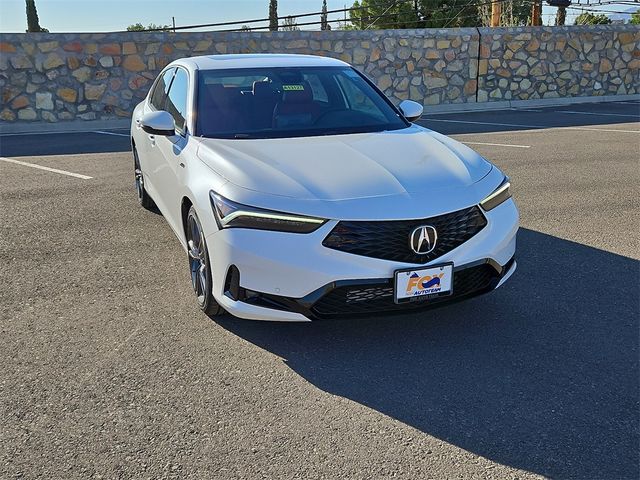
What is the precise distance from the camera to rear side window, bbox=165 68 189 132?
15.5 feet

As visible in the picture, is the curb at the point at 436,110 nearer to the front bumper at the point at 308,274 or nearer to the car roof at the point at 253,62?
the car roof at the point at 253,62

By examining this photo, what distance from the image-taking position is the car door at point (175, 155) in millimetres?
4383

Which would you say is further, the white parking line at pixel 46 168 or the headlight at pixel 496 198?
the white parking line at pixel 46 168

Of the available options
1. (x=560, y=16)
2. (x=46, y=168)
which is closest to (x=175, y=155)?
(x=46, y=168)

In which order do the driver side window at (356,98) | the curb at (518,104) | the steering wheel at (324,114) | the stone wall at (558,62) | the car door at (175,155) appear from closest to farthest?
1. the car door at (175,155)
2. the steering wheel at (324,114)
3. the driver side window at (356,98)
4. the curb at (518,104)
5. the stone wall at (558,62)

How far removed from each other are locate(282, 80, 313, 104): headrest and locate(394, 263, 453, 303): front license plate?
1.97 m

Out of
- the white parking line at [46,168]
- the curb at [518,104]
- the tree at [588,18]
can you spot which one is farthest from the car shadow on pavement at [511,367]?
the tree at [588,18]

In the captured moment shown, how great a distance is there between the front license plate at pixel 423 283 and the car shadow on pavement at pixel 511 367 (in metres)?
0.36

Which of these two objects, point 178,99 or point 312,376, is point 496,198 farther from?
point 178,99

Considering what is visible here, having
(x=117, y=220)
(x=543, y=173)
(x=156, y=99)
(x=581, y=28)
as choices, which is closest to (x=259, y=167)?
(x=156, y=99)

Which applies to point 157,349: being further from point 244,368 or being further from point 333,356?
point 333,356

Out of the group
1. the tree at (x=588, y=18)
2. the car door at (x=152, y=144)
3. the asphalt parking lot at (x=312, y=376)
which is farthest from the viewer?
the tree at (x=588, y=18)

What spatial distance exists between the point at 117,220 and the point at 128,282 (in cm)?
180

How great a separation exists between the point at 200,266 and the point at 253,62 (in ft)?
6.52
